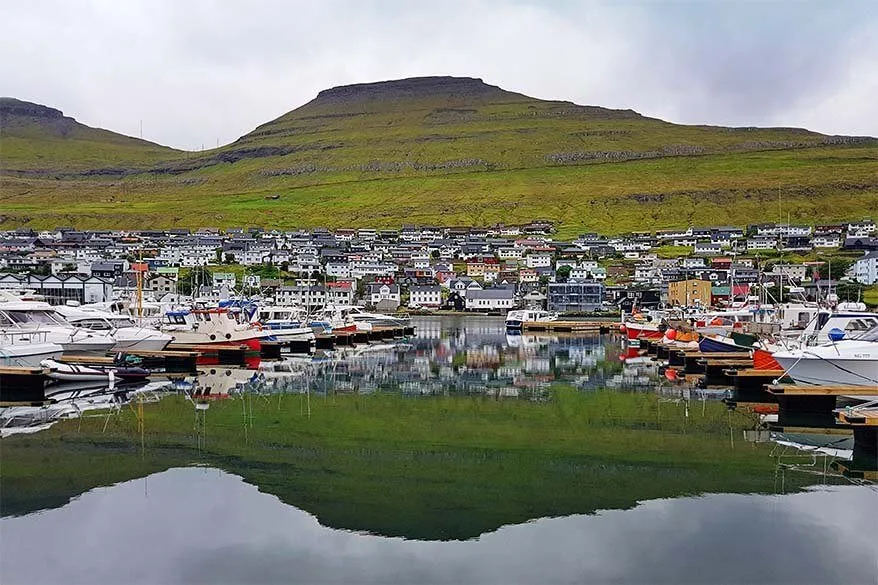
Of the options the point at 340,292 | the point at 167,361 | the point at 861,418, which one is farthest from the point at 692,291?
the point at 861,418

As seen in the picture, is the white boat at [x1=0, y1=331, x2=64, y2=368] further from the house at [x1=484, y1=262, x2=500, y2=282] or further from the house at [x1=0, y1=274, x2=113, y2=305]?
the house at [x1=484, y1=262, x2=500, y2=282]

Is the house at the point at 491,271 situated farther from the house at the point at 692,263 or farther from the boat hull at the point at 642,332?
the boat hull at the point at 642,332

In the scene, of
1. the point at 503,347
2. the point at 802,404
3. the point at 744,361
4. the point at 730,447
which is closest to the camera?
the point at 730,447

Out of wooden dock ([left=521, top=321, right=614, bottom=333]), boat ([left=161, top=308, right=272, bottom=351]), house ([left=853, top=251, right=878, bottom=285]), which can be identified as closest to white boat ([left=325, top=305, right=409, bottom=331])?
wooden dock ([left=521, top=321, right=614, bottom=333])

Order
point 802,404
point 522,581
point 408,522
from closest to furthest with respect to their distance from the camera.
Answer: point 522,581 < point 408,522 < point 802,404

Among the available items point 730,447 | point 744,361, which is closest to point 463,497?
point 730,447

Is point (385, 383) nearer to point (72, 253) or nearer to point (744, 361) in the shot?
point (744, 361)
